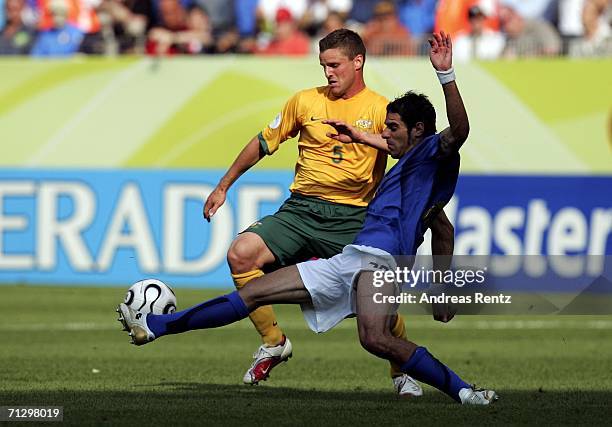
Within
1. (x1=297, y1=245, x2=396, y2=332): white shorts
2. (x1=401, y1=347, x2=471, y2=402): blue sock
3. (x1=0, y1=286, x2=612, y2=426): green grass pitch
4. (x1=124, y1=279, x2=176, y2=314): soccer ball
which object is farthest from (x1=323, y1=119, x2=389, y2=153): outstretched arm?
(x1=0, y1=286, x2=612, y2=426): green grass pitch

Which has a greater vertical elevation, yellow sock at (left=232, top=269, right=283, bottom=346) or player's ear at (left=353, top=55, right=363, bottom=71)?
player's ear at (left=353, top=55, right=363, bottom=71)

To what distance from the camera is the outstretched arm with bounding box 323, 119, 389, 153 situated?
7.98 meters

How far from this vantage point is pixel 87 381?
31.1 ft

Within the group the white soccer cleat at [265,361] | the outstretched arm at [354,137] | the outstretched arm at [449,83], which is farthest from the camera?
the white soccer cleat at [265,361]

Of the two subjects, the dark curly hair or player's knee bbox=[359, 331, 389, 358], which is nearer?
player's knee bbox=[359, 331, 389, 358]

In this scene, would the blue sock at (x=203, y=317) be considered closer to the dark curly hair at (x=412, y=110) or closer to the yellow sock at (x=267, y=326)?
the yellow sock at (x=267, y=326)

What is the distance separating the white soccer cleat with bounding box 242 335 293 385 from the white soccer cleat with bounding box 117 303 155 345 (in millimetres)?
1439

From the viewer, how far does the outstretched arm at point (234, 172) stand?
9031 mm

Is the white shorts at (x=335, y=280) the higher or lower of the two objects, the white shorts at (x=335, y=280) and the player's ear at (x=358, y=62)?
the lower

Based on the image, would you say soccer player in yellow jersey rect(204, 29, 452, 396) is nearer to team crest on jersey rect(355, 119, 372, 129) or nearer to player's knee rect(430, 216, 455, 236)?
team crest on jersey rect(355, 119, 372, 129)

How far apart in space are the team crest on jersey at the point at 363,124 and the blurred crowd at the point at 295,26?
798cm

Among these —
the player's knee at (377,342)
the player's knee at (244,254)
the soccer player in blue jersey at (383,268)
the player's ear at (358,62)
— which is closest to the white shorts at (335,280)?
the soccer player in blue jersey at (383,268)

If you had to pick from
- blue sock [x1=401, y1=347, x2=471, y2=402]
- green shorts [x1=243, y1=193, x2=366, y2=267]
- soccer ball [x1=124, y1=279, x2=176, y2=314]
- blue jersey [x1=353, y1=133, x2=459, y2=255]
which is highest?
blue jersey [x1=353, y1=133, x2=459, y2=255]

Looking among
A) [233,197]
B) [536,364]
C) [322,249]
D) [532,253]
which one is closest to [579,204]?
[532,253]
